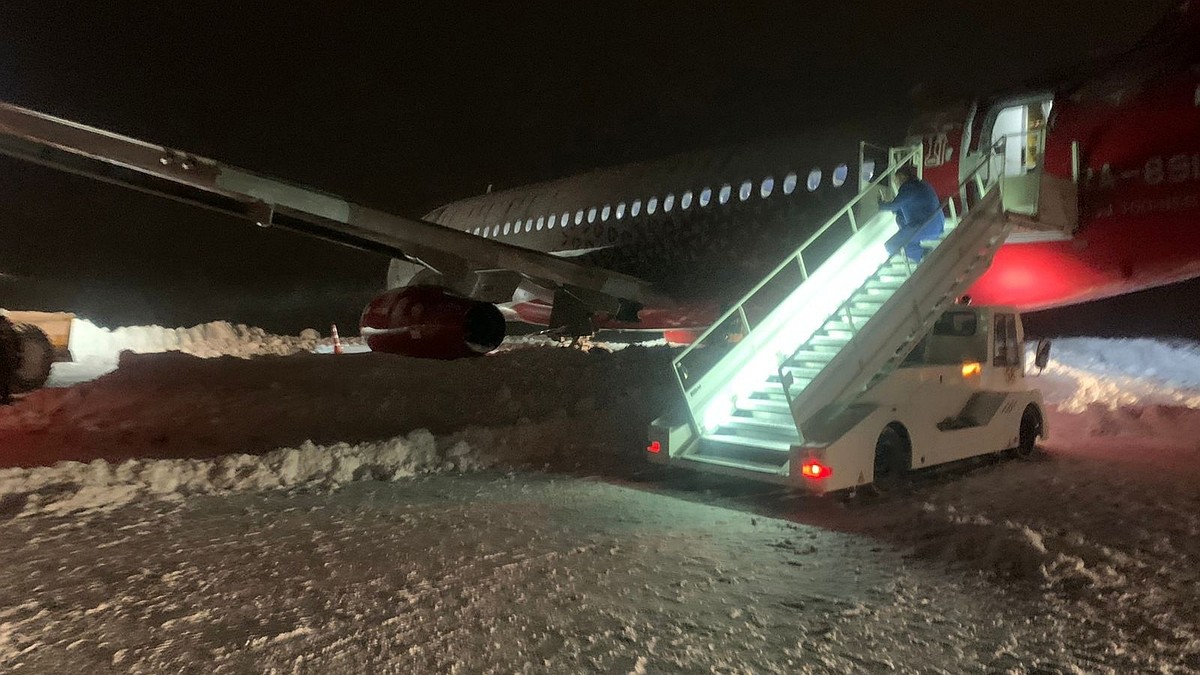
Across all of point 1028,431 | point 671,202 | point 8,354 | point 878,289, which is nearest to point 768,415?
point 878,289

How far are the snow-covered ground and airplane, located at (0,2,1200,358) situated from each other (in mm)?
2245

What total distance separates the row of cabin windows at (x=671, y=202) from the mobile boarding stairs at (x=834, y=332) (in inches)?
76.8

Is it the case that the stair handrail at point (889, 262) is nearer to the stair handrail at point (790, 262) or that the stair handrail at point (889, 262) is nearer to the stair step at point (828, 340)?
the stair step at point (828, 340)

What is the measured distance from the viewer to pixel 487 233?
67.6 feet

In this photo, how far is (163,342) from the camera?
16.9 m

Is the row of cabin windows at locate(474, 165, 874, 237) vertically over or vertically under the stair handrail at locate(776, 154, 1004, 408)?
over

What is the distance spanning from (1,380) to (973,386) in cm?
1207

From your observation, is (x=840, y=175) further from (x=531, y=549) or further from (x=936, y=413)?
(x=531, y=549)

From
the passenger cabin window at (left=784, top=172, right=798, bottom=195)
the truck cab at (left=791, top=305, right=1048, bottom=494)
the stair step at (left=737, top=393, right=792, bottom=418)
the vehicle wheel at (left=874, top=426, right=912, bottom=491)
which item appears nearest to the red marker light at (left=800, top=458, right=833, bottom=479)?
the truck cab at (left=791, top=305, right=1048, bottom=494)

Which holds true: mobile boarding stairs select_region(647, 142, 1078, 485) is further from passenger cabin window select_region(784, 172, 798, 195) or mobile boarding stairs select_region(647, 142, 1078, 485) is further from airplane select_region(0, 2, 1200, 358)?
passenger cabin window select_region(784, 172, 798, 195)

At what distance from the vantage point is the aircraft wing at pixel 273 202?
9.71 meters

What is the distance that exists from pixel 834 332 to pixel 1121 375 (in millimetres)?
6033

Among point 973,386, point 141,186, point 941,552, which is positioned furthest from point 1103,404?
point 141,186

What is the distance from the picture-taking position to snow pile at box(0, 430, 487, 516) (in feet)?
20.4
